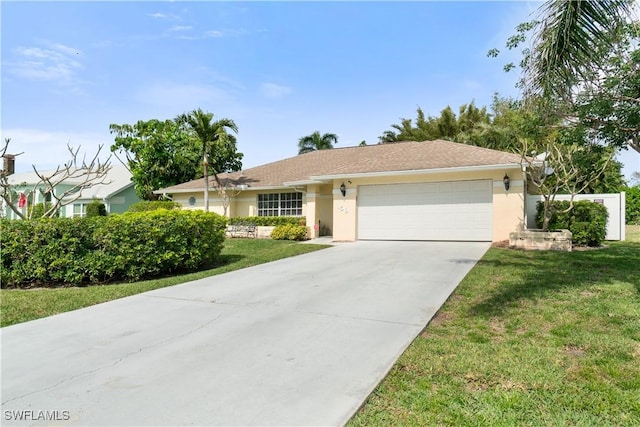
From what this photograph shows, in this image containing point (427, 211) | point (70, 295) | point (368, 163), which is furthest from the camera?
point (368, 163)

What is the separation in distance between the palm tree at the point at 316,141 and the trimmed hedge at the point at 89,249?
29.4m

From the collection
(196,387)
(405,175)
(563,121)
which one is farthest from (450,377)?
(405,175)

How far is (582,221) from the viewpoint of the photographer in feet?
45.4

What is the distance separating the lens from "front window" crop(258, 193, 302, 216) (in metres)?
19.3

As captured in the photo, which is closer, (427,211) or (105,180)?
(427,211)

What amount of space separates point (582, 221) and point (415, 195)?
19.7 ft

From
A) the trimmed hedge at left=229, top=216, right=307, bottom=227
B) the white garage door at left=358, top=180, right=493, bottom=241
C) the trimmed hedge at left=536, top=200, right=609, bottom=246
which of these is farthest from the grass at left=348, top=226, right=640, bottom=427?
the trimmed hedge at left=229, top=216, right=307, bottom=227

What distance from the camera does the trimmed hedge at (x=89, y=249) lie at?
335 inches

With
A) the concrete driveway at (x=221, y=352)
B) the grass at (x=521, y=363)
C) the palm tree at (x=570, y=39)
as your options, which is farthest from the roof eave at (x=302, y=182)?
the palm tree at (x=570, y=39)

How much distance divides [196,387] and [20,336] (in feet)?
10.9

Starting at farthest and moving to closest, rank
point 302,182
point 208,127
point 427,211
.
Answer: point 208,127 → point 302,182 → point 427,211

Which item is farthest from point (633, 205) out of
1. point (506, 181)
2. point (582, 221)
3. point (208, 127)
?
point (208, 127)

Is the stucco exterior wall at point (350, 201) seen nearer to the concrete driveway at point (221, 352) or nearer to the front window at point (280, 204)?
the front window at point (280, 204)

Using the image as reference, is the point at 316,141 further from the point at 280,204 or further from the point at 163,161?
the point at 280,204
